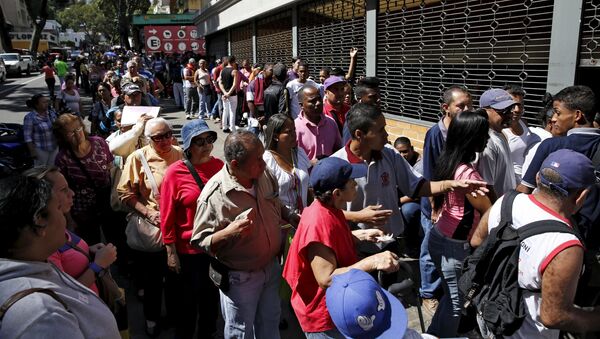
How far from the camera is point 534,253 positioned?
206 centimetres

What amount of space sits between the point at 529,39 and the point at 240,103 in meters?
8.46

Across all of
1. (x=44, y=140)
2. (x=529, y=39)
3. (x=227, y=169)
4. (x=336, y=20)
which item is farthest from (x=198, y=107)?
(x=227, y=169)

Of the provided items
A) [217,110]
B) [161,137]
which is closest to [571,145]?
[161,137]

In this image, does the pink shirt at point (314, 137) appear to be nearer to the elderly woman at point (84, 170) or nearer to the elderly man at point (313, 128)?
the elderly man at point (313, 128)

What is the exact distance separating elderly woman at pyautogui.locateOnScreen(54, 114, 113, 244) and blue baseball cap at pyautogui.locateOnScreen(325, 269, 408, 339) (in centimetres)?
309

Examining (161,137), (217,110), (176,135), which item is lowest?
(176,135)

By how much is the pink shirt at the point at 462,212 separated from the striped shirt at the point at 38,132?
5364 mm

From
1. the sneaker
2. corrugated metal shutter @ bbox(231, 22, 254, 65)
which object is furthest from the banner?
the sneaker

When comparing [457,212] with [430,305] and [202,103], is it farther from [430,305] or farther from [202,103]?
[202,103]

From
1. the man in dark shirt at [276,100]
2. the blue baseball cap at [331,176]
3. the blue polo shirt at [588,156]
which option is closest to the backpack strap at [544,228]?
the blue baseball cap at [331,176]

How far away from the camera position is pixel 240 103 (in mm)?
12883

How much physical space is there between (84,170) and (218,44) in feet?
74.1

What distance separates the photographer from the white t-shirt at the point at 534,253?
6.58 feet

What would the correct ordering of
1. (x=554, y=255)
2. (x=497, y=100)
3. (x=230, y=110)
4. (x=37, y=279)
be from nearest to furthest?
(x=37, y=279), (x=554, y=255), (x=497, y=100), (x=230, y=110)
